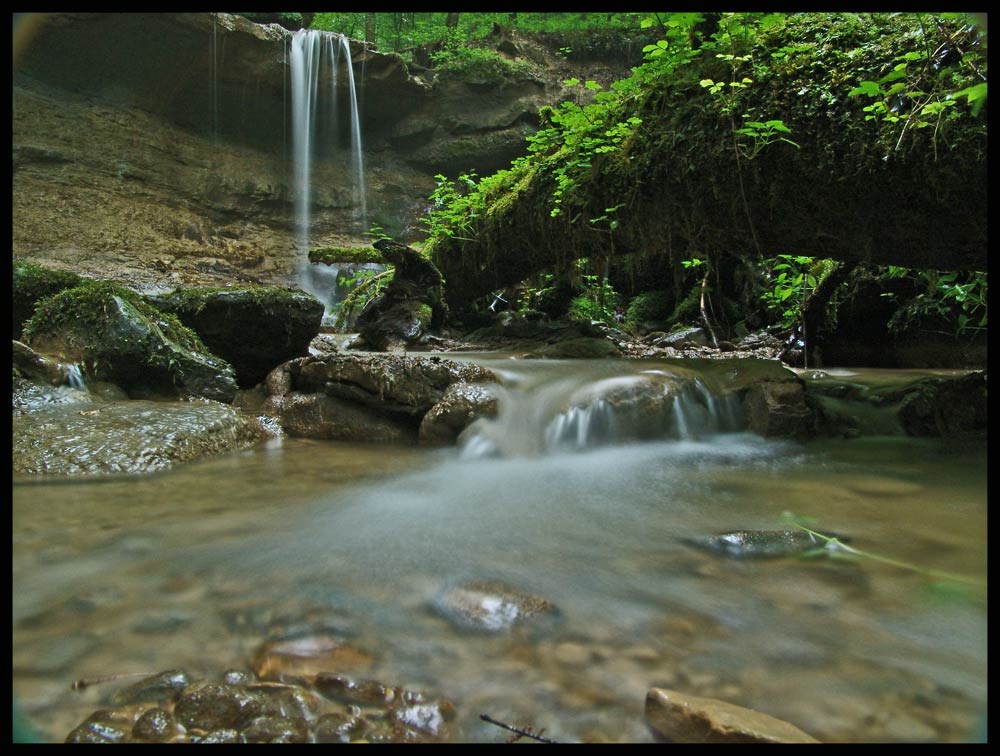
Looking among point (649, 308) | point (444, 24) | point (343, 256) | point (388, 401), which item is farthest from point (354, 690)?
point (444, 24)

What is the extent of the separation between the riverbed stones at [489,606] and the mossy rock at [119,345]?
4.08 metres

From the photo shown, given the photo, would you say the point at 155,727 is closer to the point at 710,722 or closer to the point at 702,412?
the point at 710,722

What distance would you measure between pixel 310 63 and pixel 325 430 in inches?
615

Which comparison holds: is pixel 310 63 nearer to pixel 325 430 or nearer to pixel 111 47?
pixel 111 47

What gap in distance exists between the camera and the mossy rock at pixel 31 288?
5250mm

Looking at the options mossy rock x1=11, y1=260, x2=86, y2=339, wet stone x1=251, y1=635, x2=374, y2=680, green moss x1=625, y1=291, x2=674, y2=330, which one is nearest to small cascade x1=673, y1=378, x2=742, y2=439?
wet stone x1=251, y1=635, x2=374, y2=680

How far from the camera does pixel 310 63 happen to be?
53.4ft

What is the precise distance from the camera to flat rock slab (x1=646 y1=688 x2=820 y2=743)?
107 cm

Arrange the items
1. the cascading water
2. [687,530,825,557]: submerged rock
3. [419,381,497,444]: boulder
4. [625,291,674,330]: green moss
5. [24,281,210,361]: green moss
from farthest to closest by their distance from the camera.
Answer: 1. the cascading water
2. [625,291,674,330]: green moss
3. [24,281,210,361]: green moss
4. [419,381,497,444]: boulder
5. [687,530,825,557]: submerged rock

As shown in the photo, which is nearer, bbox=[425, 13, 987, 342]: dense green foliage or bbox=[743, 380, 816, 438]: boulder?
bbox=[425, 13, 987, 342]: dense green foliage

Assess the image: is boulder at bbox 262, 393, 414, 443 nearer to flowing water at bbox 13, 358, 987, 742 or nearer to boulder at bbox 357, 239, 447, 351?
flowing water at bbox 13, 358, 987, 742

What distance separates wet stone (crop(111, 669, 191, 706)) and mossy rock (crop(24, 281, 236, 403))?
4208 millimetres

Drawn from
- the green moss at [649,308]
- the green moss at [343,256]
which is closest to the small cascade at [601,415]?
the green moss at [649,308]

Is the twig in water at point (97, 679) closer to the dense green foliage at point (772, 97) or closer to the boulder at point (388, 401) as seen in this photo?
the dense green foliage at point (772, 97)
